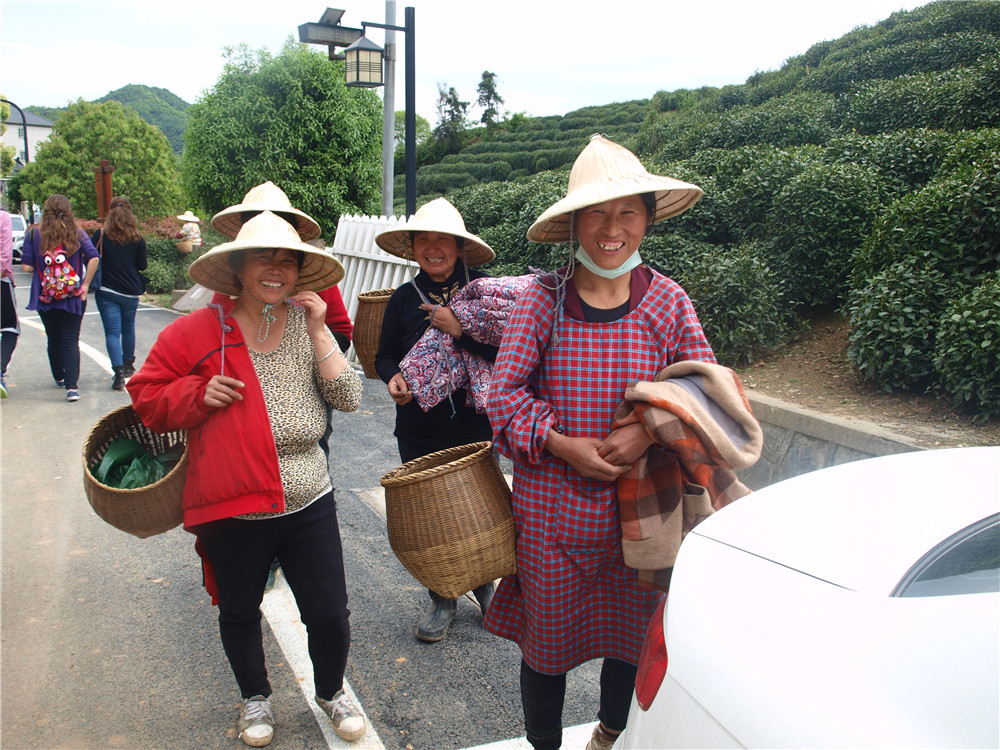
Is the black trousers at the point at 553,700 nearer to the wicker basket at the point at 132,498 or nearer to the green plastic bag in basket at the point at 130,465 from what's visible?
the wicker basket at the point at 132,498

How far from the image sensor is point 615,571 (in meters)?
2.26

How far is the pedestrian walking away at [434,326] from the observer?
3.20m

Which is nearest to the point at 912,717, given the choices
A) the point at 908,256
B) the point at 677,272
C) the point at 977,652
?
the point at 977,652

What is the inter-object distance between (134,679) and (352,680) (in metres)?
0.89

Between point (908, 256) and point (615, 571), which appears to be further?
point (908, 256)

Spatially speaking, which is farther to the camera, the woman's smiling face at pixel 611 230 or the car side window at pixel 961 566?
the woman's smiling face at pixel 611 230

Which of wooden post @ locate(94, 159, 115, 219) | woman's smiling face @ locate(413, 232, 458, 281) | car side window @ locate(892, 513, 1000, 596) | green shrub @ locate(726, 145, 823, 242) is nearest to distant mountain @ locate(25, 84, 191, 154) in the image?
wooden post @ locate(94, 159, 115, 219)

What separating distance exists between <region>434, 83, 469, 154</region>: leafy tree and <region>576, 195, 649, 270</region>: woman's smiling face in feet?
120

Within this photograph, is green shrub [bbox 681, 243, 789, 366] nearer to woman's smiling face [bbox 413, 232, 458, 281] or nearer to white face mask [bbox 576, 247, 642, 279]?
woman's smiling face [bbox 413, 232, 458, 281]

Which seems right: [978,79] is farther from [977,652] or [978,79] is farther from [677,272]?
[977,652]

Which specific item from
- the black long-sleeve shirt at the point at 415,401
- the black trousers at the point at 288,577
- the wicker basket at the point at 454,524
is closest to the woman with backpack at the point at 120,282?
the black long-sleeve shirt at the point at 415,401

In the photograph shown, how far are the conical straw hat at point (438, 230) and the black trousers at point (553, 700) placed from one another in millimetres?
1744

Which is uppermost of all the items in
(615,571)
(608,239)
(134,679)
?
(608,239)

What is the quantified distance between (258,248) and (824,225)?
493 centimetres
